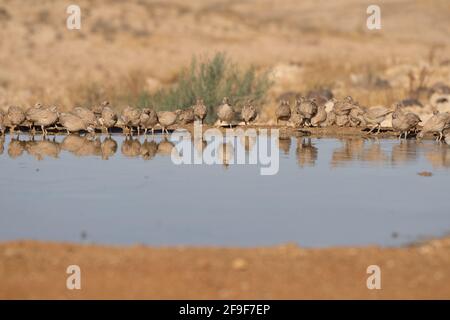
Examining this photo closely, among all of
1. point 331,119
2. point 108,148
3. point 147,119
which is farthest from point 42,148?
→ point 331,119

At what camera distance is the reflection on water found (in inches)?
744

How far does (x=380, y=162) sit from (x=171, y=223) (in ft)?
22.2

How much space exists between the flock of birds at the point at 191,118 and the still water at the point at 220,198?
2625mm

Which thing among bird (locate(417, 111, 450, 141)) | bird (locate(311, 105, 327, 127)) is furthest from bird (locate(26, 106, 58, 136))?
bird (locate(417, 111, 450, 141))

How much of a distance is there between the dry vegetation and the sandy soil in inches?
1007

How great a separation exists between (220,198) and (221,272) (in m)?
4.29

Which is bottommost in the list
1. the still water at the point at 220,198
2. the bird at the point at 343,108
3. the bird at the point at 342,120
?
the still water at the point at 220,198

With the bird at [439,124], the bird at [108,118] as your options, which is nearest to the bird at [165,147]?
the bird at [108,118]

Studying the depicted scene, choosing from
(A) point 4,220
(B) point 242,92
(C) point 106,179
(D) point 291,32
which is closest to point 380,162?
(C) point 106,179

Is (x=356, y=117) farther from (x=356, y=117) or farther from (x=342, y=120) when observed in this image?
(x=342, y=120)

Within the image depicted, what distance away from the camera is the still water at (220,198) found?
12.2 metres

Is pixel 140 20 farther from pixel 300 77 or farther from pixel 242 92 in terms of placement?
pixel 242 92

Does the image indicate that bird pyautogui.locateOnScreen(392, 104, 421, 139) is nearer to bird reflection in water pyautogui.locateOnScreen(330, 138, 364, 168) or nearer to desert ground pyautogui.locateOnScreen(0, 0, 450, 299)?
bird reflection in water pyautogui.locateOnScreen(330, 138, 364, 168)

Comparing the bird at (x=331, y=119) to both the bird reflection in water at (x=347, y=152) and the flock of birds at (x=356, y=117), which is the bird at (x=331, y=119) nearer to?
the flock of birds at (x=356, y=117)
